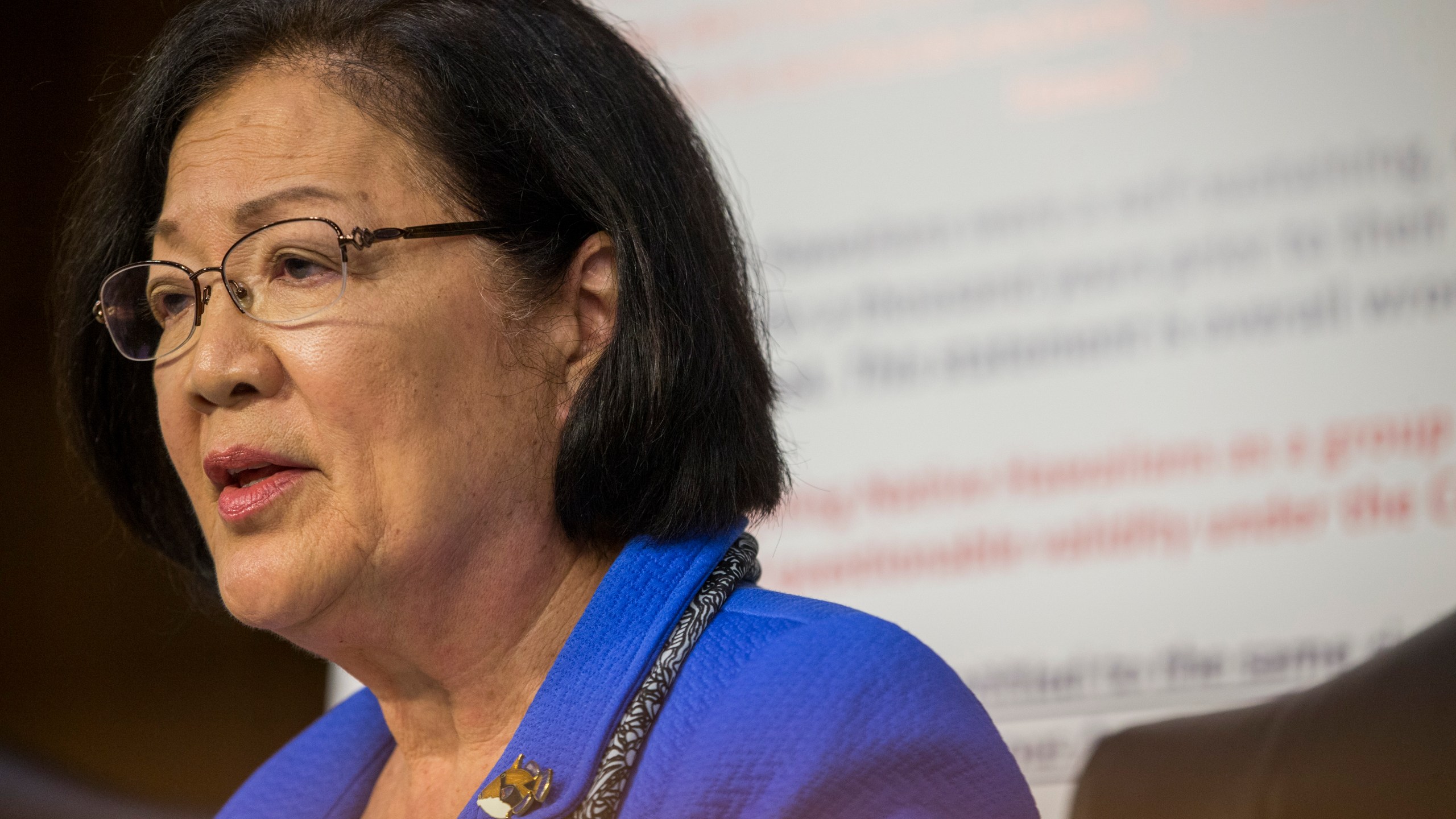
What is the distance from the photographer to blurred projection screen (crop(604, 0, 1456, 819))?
8.00 feet

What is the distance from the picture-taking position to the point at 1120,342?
2.61 m

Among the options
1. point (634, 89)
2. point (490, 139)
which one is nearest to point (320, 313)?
point (490, 139)

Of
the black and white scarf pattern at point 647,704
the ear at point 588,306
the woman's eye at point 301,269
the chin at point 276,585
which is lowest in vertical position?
the black and white scarf pattern at point 647,704

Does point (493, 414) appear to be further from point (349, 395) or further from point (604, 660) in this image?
point (604, 660)

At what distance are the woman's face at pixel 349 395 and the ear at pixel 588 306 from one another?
0.08 feet

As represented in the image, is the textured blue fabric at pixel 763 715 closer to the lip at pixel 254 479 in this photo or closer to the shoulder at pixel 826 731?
the shoulder at pixel 826 731

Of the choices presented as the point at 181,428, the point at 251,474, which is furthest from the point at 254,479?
the point at 181,428

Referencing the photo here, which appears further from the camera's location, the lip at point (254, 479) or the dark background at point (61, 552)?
the dark background at point (61, 552)

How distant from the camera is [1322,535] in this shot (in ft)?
7.95

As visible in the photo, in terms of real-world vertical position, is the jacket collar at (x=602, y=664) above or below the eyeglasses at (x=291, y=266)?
below

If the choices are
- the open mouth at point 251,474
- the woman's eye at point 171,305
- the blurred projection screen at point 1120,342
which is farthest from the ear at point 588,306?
the blurred projection screen at point 1120,342

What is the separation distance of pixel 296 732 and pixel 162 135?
6.96 ft

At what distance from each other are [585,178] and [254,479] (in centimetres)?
48

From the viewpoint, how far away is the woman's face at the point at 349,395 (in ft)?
4.42
